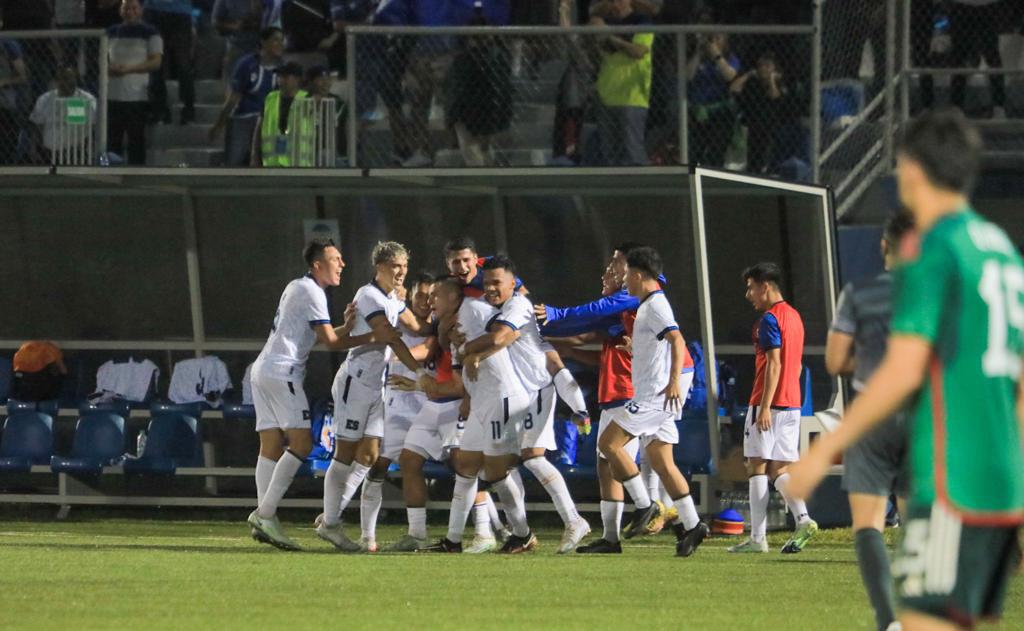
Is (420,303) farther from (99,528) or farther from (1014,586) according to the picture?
(1014,586)

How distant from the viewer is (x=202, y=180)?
671 inches

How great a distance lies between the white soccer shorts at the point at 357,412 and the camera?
12773 millimetres

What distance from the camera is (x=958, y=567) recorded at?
4.45 meters

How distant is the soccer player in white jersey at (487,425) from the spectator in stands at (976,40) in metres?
6.84

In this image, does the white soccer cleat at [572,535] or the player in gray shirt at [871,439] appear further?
the white soccer cleat at [572,535]

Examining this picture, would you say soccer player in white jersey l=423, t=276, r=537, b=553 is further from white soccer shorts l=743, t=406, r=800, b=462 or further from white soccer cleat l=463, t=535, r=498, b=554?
white soccer shorts l=743, t=406, r=800, b=462

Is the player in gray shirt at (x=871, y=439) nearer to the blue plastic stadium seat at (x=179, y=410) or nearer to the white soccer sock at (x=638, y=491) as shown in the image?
the white soccer sock at (x=638, y=491)

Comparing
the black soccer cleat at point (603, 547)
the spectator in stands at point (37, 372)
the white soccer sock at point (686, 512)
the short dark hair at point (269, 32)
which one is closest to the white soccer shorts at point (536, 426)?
the black soccer cleat at point (603, 547)

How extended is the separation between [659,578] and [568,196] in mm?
7379

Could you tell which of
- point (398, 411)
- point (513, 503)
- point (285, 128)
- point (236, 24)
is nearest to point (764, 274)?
point (513, 503)

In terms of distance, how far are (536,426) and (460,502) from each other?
0.77 meters

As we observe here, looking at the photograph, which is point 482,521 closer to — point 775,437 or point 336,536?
point 336,536

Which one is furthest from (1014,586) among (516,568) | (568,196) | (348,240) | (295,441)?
(348,240)

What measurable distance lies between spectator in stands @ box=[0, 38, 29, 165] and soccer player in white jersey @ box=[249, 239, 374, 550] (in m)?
5.86
